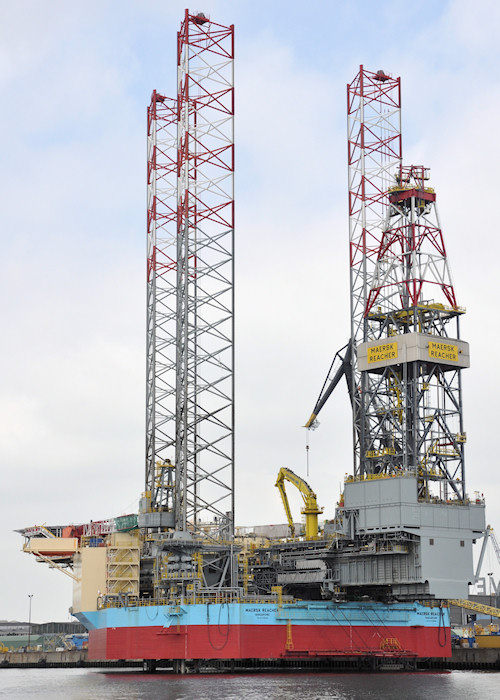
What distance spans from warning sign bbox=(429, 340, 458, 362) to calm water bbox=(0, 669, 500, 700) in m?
20.0

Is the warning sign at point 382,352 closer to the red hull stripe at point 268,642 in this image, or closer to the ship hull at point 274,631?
the ship hull at point 274,631

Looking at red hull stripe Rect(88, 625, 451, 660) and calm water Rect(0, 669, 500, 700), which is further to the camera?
red hull stripe Rect(88, 625, 451, 660)

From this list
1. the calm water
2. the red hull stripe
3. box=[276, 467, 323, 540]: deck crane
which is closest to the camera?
the calm water

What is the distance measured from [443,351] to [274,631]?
69.1 feet

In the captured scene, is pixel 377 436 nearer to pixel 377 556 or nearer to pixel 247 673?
pixel 377 556

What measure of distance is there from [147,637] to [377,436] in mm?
20174

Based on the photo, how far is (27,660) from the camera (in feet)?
320

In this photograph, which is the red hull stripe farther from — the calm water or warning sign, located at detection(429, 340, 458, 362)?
warning sign, located at detection(429, 340, 458, 362)

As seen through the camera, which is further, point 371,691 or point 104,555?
point 104,555

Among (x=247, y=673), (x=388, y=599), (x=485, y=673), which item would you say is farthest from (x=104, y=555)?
(x=485, y=673)

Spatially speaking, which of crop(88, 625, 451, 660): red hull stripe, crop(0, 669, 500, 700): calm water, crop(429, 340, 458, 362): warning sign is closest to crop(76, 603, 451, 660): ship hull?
crop(88, 625, 451, 660): red hull stripe

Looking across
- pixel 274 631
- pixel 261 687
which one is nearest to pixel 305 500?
pixel 274 631

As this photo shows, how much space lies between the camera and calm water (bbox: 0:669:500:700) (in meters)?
53.8

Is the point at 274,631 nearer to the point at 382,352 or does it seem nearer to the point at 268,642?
the point at 268,642
